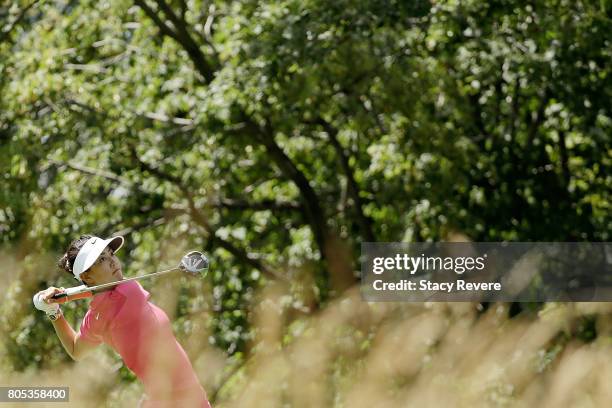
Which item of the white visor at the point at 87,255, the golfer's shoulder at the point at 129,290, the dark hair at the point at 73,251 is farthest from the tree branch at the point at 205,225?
→ the golfer's shoulder at the point at 129,290

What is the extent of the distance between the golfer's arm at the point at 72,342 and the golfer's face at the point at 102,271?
0.70 feet

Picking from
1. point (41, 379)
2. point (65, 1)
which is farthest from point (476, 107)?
Result: point (41, 379)

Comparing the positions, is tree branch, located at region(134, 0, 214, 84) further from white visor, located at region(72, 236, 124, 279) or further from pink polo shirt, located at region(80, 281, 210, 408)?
pink polo shirt, located at region(80, 281, 210, 408)

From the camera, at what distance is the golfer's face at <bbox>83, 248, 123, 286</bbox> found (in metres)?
4.84

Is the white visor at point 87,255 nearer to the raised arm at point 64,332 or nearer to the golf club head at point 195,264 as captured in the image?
the raised arm at point 64,332

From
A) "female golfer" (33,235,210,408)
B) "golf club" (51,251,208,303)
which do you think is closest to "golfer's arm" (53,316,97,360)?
"female golfer" (33,235,210,408)

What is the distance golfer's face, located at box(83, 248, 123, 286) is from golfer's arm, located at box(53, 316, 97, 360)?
0.70ft

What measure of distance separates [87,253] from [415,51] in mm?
7121

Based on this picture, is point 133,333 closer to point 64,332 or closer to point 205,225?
point 64,332

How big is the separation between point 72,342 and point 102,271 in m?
0.33

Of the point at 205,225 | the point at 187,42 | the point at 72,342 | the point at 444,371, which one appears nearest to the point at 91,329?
the point at 72,342

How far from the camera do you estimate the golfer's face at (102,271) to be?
484 centimetres

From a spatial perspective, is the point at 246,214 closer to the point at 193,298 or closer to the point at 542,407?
the point at 193,298

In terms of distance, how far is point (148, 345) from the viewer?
462 centimetres
